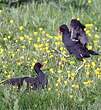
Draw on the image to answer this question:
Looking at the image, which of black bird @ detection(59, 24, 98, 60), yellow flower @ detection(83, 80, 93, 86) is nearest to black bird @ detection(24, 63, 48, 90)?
yellow flower @ detection(83, 80, 93, 86)

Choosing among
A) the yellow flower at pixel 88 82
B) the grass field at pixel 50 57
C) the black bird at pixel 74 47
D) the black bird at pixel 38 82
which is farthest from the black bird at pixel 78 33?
the black bird at pixel 38 82

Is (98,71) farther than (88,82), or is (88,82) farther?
(98,71)

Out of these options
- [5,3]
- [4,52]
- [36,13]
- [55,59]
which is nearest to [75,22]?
[55,59]

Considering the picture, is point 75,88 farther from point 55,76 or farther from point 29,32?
point 29,32

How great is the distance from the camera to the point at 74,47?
7.60 metres

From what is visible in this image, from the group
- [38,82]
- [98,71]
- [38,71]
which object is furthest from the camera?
[98,71]

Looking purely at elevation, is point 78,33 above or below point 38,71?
above

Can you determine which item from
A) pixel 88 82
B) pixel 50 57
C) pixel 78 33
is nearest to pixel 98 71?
pixel 88 82

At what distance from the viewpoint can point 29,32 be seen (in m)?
9.36

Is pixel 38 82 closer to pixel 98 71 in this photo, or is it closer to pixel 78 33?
pixel 98 71

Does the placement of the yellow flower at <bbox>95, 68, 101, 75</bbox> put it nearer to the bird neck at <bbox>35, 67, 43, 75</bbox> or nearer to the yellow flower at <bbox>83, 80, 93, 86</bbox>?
the yellow flower at <bbox>83, 80, 93, 86</bbox>

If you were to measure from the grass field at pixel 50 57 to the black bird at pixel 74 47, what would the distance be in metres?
0.17

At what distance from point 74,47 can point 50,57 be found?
20.7 inches

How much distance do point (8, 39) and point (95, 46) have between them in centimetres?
138
